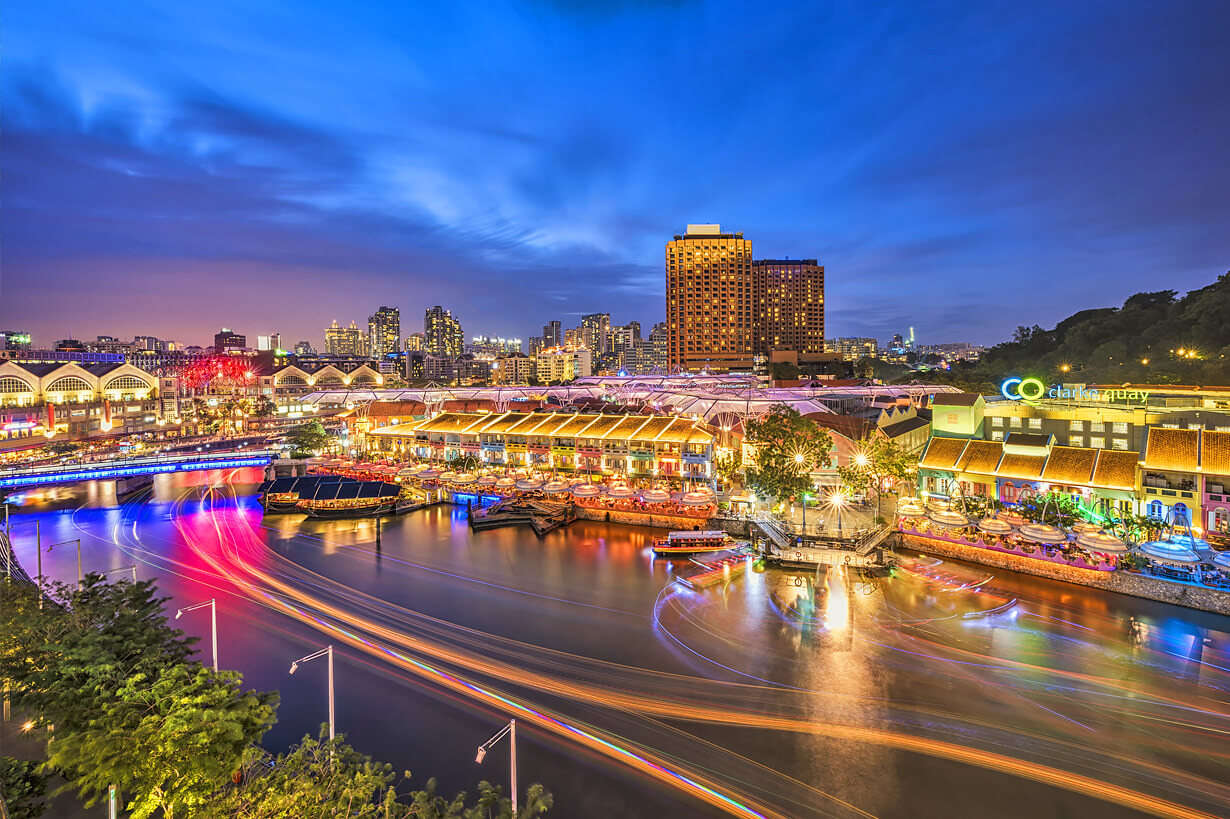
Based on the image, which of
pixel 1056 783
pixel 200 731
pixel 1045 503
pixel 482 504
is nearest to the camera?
pixel 200 731

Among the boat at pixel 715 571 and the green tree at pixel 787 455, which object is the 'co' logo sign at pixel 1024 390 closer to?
the green tree at pixel 787 455

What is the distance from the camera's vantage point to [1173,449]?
2306 cm

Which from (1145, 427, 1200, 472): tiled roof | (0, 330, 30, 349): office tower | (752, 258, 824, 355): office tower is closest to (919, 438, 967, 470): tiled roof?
(1145, 427, 1200, 472): tiled roof

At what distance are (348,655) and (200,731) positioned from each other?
9.58 metres

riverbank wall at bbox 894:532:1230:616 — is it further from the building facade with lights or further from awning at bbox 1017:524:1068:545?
the building facade with lights

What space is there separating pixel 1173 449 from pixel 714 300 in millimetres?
114264

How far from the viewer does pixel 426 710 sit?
1431 cm

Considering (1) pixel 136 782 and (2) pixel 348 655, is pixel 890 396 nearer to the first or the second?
(2) pixel 348 655

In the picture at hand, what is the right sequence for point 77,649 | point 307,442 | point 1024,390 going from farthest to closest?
point 307,442 → point 1024,390 → point 77,649

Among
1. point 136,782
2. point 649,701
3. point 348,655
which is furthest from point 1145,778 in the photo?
point 348,655

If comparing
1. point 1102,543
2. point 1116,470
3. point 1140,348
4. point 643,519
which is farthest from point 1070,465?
point 1140,348

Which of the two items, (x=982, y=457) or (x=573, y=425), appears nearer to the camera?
(x=982, y=457)

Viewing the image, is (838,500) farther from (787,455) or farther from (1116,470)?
(1116,470)

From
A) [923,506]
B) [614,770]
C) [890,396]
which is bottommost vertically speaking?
[614,770]
